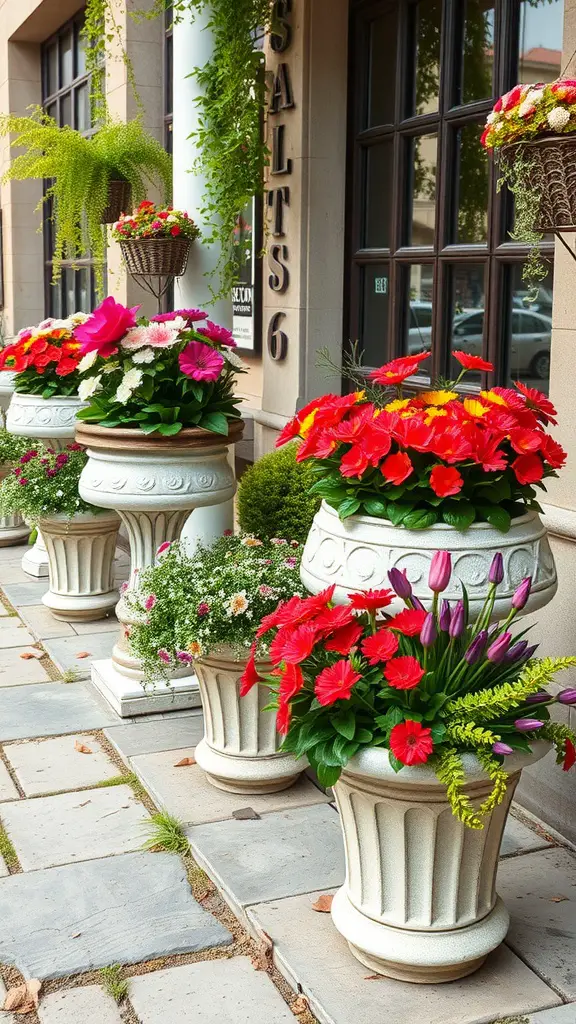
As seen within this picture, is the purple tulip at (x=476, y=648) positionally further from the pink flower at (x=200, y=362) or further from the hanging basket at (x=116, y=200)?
the hanging basket at (x=116, y=200)

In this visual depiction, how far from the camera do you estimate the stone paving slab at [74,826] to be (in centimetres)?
366

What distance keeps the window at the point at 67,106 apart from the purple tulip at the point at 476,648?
751 centimetres

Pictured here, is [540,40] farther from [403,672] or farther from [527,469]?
[403,672]

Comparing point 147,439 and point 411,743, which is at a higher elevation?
point 147,439

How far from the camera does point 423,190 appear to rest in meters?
5.01

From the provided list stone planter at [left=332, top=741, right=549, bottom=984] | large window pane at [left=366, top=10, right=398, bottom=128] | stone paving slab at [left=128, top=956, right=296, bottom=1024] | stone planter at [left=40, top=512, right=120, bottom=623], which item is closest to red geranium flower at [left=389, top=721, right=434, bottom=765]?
stone planter at [left=332, top=741, right=549, bottom=984]

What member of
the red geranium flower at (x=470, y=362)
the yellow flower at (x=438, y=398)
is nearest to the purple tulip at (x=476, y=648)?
the yellow flower at (x=438, y=398)

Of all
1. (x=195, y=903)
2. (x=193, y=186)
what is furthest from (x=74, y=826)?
(x=193, y=186)

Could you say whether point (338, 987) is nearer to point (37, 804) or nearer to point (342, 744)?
point (342, 744)

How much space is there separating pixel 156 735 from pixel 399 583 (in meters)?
2.21

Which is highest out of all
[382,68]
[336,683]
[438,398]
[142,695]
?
[382,68]

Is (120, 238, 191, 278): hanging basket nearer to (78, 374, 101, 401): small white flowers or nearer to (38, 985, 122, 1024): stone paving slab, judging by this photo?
(78, 374, 101, 401): small white flowers

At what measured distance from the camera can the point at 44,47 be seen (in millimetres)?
11562

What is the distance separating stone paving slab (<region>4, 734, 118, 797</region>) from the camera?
4.21 metres
